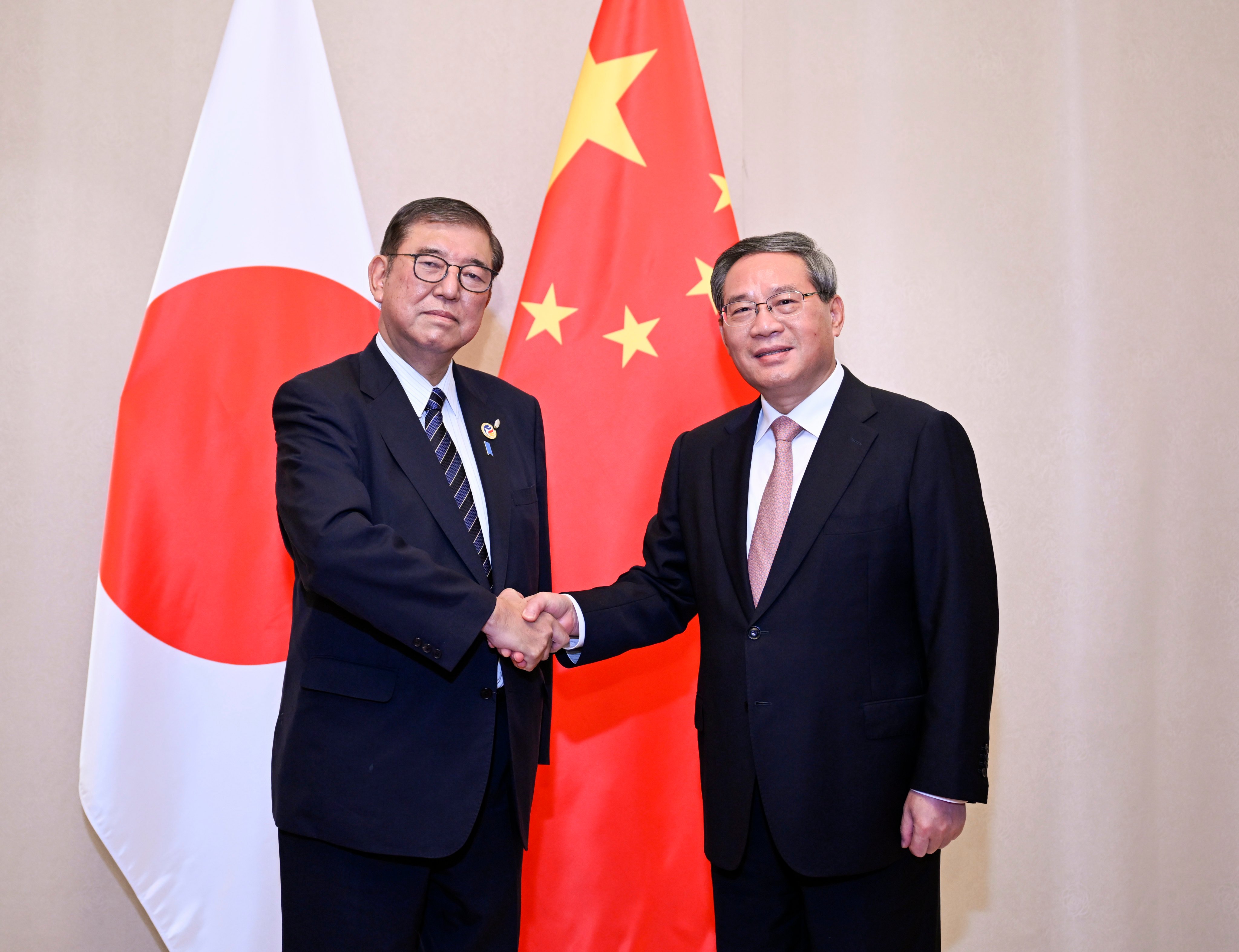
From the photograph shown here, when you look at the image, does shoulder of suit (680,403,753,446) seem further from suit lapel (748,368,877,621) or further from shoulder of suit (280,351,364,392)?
shoulder of suit (280,351,364,392)

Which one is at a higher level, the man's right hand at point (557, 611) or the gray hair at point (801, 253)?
the gray hair at point (801, 253)

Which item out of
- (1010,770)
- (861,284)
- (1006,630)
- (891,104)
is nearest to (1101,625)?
(1006,630)

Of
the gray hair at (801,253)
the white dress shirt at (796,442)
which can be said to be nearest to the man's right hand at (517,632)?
the white dress shirt at (796,442)

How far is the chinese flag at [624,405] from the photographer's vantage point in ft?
8.42

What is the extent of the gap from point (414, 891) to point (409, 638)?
55 cm

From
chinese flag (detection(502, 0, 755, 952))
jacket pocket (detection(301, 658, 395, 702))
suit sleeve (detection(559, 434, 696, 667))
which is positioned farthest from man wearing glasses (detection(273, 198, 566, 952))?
chinese flag (detection(502, 0, 755, 952))

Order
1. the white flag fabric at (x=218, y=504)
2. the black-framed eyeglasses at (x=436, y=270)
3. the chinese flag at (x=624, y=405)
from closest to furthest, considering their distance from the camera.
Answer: the black-framed eyeglasses at (x=436, y=270) < the white flag fabric at (x=218, y=504) < the chinese flag at (x=624, y=405)

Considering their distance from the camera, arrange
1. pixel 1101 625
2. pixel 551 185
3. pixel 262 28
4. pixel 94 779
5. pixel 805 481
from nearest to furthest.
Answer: pixel 805 481, pixel 94 779, pixel 262 28, pixel 551 185, pixel 1101 625

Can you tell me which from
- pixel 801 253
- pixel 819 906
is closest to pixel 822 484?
pixel 801 253

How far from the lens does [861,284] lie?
310 centimetres

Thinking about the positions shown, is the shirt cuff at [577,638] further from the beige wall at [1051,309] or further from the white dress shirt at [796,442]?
the beige wall at [1051,309]

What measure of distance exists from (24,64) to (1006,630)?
3.55 meters

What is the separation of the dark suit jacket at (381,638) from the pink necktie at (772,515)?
550 millimetres

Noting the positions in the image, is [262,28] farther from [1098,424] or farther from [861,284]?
[1098,424]
